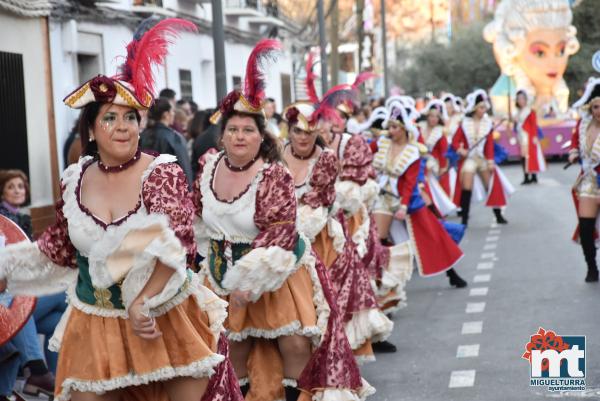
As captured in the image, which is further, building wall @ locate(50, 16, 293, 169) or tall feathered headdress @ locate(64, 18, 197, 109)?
building wall @ locate(50, 16, 293, 169)

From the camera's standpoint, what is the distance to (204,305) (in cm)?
490

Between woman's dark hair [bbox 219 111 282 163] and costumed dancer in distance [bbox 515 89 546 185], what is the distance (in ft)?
56.0

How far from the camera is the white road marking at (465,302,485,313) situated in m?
10.2

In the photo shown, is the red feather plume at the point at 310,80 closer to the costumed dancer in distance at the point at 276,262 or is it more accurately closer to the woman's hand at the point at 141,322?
the costumed dancer in distance at the point at 276,262

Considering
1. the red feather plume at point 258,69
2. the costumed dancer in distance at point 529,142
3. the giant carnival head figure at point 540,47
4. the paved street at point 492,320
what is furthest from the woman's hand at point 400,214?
the giant carnival head figure at point 540,47

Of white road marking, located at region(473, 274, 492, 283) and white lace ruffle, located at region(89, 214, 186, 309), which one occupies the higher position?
white lace ruffle, located at region(89, 214, 186, 309)

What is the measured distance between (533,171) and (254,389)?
17.3m

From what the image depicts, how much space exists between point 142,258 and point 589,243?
23.7 ft

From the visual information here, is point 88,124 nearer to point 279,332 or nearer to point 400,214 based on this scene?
point 279,332

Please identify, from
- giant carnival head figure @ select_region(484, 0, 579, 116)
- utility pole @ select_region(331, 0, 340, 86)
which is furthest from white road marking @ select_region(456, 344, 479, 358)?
giant carnival head figure @ select_region(484, 0, 579, 116)

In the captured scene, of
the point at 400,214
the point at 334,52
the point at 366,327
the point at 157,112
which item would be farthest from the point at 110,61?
the point at 334,52

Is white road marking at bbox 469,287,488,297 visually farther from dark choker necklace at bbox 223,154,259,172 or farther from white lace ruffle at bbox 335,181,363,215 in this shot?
dark choker necklace at bbox 223,154,259,172

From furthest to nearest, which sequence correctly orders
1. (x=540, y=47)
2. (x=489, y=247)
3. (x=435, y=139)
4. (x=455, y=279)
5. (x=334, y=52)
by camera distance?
(x=540, y=47), (x=334, y=52), (x=435, y=139), (x=489, y=247), (x=455, y=279)

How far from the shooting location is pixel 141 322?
14.8 ft
